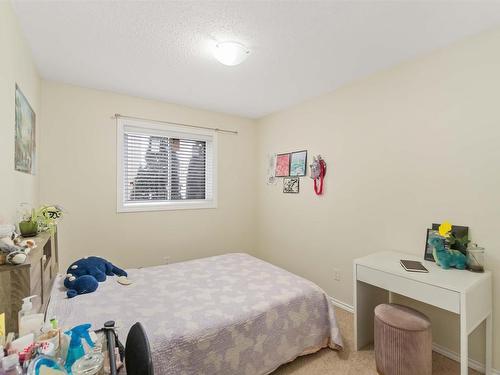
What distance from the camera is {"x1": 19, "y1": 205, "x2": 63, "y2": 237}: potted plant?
5.20 feet

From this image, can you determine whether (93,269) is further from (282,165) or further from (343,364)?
(282,165)

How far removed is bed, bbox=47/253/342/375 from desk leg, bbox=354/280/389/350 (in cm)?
21

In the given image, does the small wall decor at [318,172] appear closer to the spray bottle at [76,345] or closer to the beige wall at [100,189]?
the beige wall at [100,189]

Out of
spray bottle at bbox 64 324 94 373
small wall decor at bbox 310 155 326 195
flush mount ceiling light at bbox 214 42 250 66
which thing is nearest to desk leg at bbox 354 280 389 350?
small wall decor at bbox 310 155 326 195

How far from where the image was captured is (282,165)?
11.4 ft

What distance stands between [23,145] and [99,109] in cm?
114

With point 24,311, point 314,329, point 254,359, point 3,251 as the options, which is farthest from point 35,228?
point 314,329

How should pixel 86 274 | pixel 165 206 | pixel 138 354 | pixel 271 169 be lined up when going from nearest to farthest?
pixel 138 354, pixel 86 274, pixel 165 206, pixel 271 169

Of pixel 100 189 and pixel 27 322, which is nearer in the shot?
pixel 27 322

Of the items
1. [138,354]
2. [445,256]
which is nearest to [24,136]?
[138,354]

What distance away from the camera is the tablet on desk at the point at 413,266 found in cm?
178

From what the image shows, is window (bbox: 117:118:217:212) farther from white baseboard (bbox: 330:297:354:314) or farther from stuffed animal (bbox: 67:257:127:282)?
white baseboard (bbox: 330:297:354:314)

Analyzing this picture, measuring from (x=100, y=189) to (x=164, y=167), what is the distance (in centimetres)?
80

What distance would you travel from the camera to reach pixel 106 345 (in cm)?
102
